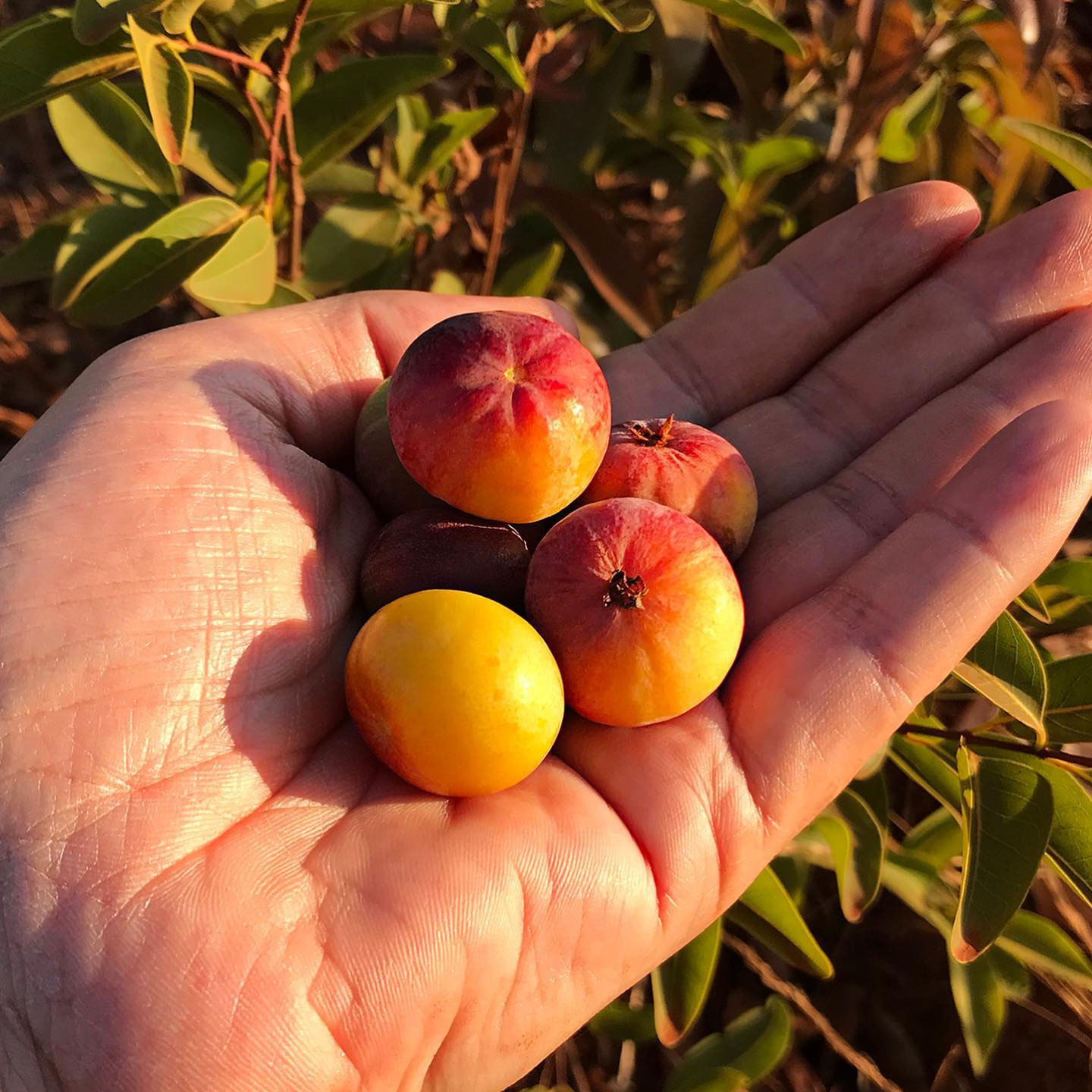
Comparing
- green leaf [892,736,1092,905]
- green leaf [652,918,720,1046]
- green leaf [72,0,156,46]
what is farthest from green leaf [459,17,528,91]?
green leaf [652,918,720,1046]

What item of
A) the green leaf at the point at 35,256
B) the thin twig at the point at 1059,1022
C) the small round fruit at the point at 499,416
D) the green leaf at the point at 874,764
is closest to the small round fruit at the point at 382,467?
the small round fruit at the point at 499,416

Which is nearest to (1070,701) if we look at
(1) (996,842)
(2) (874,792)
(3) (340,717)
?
(1) (996,842)

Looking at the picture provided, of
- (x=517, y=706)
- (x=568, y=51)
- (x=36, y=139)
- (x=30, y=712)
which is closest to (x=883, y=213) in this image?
(x=568, y=51)

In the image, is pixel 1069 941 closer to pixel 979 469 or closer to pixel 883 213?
pixel 979 469

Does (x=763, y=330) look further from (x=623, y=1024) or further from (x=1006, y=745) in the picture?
(x=623, y=1024)

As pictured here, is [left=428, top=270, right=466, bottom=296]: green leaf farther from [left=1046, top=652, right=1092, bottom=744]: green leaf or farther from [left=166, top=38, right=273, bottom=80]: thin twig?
[left=1046, top=652, right=1092, bottom=744]: green leaf

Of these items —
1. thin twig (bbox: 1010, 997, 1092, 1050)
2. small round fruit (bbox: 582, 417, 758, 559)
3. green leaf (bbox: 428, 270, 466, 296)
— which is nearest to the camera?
small round fruit (bbox: 582, 417, 758, 559)
